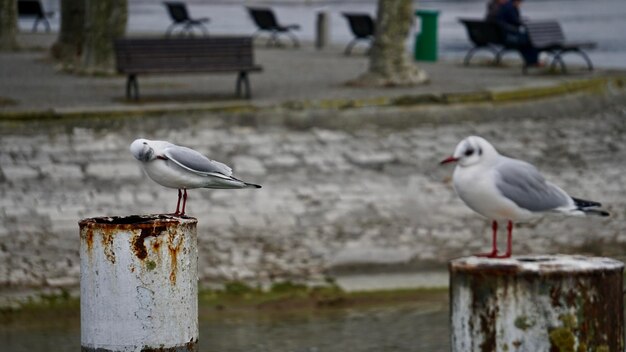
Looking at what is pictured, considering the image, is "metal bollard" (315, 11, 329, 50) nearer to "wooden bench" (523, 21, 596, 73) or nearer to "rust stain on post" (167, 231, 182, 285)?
"wooden bench" (523, 21, 596, 73)

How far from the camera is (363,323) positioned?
45.2ft

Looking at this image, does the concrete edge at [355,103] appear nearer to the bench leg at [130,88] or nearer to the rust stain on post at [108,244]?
the bench leg at [130,88]

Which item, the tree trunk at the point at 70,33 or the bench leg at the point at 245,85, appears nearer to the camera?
the bench leg at the point at 245,85

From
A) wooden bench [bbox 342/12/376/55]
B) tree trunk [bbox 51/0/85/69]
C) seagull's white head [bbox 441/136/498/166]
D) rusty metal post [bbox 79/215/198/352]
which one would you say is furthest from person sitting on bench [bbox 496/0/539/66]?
rusty metal post [bbox 79/215/198/352]

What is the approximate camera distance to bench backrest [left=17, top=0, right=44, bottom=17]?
35.4 meters

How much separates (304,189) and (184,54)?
369cm

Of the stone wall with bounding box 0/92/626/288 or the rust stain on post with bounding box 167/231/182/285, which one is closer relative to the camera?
the rust stain on post with bounding box 167/231/182/285

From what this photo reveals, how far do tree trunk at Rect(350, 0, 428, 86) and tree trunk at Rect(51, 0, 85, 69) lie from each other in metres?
5.03

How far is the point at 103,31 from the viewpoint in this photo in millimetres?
22953

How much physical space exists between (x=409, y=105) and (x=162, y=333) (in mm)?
11134

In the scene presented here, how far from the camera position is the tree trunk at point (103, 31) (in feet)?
75.2

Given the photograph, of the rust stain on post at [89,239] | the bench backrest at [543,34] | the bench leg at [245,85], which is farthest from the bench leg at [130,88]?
the rust stain on post at [89,239]

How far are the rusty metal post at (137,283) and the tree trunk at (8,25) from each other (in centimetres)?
2094

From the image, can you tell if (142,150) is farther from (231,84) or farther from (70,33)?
(70,33)
